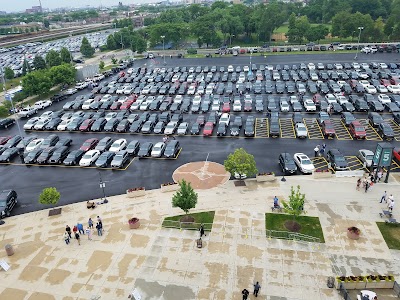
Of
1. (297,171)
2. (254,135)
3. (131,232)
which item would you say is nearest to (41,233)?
(131,232)

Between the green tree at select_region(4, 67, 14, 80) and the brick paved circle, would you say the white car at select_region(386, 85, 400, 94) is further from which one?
the green tree at select_region(4, 67, 14, 80)

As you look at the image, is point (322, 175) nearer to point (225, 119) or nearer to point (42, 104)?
point (225, 119)

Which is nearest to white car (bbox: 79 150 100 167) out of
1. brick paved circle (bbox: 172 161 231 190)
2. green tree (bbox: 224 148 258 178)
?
brick paved circle (bbox: 172 161 231 190)

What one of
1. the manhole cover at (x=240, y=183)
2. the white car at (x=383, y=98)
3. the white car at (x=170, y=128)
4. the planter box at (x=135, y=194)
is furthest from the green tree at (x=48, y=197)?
the white car at (x=383, y=98)

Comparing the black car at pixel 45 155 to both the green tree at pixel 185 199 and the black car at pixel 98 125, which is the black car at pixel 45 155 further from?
the green tree at pixel 185 199

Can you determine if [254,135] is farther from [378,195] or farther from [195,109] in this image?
[378,195]

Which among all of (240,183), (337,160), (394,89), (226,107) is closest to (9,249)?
(240,183)
